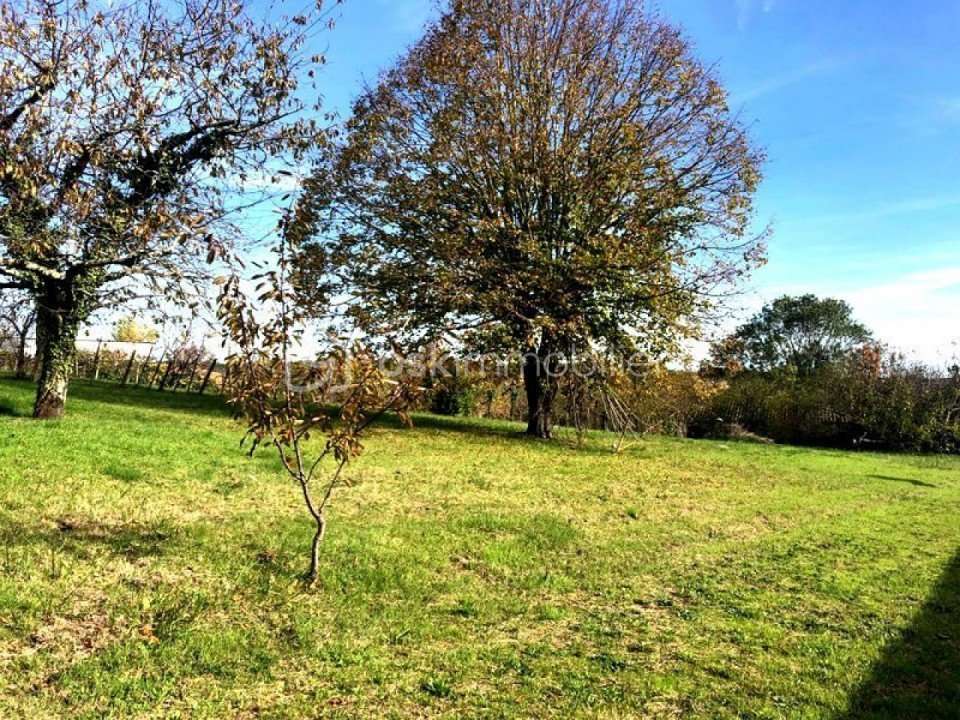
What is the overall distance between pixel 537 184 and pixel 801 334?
99.0 ft

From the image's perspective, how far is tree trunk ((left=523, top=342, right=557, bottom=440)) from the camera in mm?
14172

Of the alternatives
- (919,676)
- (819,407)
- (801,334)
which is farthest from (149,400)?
(801,334)

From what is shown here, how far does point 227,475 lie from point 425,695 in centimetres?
498

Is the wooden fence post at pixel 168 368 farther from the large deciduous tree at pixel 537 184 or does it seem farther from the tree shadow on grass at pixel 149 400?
the large deciduous tree at pixel 537 184

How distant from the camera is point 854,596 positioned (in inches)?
216

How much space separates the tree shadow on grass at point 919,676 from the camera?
3381 millimetres

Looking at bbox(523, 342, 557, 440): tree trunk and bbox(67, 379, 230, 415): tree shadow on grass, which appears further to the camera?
bbox(523, 342, 557, 440): tree trunk

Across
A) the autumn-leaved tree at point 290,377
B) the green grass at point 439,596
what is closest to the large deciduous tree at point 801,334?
the green grass at point 439,596

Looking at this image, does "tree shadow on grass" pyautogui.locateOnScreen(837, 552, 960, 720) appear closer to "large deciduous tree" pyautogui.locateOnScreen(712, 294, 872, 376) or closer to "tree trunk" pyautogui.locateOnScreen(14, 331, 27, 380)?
"tree trunk" pyautogui.locateOnScreen(14, 331, 27, 380)

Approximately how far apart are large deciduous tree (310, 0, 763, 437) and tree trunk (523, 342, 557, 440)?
160 millimetres

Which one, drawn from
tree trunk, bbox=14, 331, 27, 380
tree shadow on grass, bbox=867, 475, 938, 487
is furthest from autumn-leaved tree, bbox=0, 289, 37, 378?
tree shadow on grass, bbox=867, 475, 938, 487

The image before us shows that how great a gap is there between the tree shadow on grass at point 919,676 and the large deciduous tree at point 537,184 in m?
8.90

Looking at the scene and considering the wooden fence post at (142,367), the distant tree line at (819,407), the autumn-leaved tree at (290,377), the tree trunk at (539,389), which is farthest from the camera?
the wooden fence post at (142,367)

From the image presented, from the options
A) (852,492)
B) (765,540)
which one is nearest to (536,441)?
(852,492)
